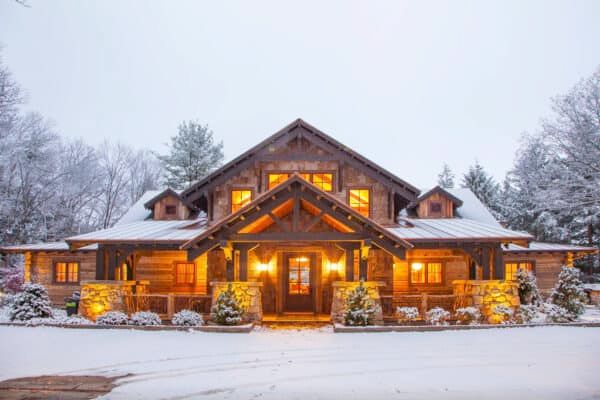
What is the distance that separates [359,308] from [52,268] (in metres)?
15.3

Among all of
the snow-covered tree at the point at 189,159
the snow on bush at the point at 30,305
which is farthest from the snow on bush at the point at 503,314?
the snow-covered tree at the point at 189,159

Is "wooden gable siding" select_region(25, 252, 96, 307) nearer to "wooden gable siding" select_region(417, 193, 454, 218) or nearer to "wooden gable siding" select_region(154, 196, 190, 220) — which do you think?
"wooden gable siding" select_region(154, 196, 190, 220)

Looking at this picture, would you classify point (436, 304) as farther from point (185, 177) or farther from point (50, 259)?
point (185, 177)

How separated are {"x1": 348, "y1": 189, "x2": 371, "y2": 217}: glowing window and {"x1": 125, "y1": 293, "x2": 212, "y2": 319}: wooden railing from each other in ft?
22.4

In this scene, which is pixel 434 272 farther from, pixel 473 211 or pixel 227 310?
pixel 227 310

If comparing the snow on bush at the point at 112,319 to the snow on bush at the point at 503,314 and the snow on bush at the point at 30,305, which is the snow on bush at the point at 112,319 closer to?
the snow on bush at the point at 30,305

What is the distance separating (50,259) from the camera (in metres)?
22.4

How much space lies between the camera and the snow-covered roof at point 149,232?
56.3ft

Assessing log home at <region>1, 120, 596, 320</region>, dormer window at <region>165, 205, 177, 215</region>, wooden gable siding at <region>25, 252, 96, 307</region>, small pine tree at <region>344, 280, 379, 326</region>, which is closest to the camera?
small pine tree at <region>344, 280, 379, 326</region>

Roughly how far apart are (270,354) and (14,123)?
23.8 meters

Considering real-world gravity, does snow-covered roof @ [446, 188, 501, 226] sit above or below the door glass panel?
above

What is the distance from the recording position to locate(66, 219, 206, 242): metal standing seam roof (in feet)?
56.3

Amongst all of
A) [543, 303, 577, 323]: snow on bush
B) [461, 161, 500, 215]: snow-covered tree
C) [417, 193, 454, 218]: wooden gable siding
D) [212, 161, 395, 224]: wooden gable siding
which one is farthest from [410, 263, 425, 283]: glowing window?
[461, 161, 500, 215]: snow-covered tree

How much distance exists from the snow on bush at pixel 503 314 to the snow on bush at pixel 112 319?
38.8 ft
